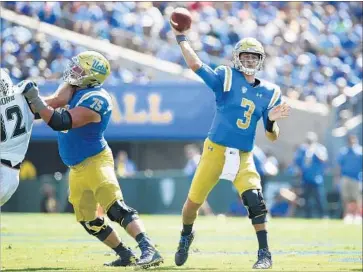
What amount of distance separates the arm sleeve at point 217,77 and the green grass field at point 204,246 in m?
1.50

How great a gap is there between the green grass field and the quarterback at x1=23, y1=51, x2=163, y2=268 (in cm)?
25

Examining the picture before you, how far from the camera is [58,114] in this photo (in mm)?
7551

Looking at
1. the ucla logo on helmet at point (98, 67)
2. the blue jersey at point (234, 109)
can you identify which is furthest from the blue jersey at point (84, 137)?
the blue jersey at point (234, 109)

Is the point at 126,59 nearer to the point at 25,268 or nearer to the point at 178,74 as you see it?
the point at 178,74

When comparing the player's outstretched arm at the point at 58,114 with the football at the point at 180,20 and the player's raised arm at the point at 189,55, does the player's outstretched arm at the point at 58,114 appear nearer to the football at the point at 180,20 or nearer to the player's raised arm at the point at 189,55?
the player's raised arm at the point at 189,55

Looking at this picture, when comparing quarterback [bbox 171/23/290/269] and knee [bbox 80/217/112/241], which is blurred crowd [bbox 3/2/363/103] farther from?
knee [bbox 80/217/112/241]

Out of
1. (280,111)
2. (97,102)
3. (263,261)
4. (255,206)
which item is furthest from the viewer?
(280,111)

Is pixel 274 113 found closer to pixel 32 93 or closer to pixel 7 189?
pixel 32 93

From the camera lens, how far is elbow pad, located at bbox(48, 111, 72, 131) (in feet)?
24.7

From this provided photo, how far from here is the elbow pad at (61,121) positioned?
24.7 feet

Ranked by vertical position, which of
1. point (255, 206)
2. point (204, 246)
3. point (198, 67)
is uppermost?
point (198, 67)

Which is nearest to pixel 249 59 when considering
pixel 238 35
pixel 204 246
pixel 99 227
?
pixel 99 227

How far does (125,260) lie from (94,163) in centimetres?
86

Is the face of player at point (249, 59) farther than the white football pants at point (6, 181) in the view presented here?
Yes
